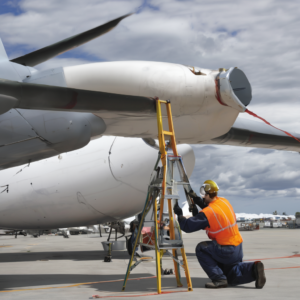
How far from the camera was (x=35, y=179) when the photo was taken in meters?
11.2

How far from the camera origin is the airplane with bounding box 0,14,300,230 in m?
5.78

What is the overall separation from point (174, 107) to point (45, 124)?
229 cm

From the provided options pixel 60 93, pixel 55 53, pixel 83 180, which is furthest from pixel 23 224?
pixel 60 93

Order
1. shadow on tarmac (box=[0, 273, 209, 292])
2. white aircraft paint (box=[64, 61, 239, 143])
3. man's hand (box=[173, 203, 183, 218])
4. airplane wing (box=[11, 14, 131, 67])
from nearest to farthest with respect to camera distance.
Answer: man's hand (box=[173, 203, 183, 218])
shadow on tarmac (box=[0, 273, 209, 292])
white aircraft paint (box=[64, 61, 239, 143])
airplane wing (box=[11, 14, 131, 67])

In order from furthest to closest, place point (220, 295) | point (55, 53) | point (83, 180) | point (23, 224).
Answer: point (23, 224), point (83, 180), point (55, 53), point (220, 295)

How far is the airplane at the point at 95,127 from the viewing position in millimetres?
5777

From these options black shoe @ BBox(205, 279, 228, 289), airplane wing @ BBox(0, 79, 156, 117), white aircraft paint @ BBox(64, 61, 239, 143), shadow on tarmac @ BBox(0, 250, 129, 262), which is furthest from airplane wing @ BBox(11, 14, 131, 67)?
shadow on tarmac @ BBox(0, 250, 129, 262)

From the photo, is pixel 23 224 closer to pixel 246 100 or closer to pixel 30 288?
pixel 30 288

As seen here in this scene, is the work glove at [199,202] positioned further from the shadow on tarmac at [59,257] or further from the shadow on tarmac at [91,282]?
the shadow on tarmac at [59,257]

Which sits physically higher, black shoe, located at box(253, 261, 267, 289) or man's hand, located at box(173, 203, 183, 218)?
man's hand, located at box(173, 203, 183, 218)

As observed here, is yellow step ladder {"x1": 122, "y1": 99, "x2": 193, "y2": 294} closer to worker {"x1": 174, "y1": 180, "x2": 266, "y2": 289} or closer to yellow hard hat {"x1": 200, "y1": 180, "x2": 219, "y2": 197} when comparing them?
worker {"x1": 174, "y1": 180, "x2": 266, "y2": 289}

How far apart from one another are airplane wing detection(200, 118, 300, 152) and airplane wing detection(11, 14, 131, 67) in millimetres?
3827

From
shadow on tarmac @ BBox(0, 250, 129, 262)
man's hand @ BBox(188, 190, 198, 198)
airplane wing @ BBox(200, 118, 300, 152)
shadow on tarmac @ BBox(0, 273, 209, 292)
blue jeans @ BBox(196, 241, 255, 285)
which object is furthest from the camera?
shadow on tarmac @ BBox(0, 250, 129, 262)

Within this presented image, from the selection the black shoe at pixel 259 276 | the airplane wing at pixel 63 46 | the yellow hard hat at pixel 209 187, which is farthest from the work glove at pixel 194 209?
the airplane wing at pixel 63 46
